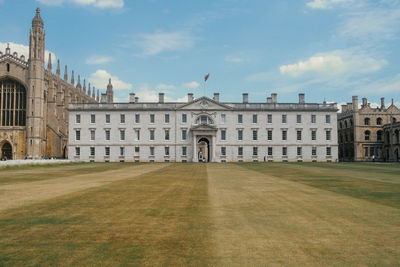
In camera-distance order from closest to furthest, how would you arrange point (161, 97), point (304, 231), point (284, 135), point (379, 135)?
1. point (304, 231)
2. point (284, 135)
3. point (161, 97)
4. point (379, 135)

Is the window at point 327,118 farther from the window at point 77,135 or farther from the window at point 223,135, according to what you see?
the window at point 77,135

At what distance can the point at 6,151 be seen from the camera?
207ft

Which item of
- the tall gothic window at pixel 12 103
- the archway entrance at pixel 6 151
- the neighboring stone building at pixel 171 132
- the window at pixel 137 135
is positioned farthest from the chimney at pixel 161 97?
the archway entrance at pixel 6 151

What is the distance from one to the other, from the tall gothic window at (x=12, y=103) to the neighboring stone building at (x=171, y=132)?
1029cm

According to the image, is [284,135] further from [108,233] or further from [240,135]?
[108,233]

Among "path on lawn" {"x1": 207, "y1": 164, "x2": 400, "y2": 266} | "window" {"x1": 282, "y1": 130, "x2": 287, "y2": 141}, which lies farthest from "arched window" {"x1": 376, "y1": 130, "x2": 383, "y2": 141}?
"path on lawn" {"x1": 207, "y1": 164, "x2": 400, "y2": 266}

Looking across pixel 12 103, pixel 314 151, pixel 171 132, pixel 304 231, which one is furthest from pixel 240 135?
pixel 304 231

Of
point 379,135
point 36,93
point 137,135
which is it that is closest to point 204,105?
point 137,135

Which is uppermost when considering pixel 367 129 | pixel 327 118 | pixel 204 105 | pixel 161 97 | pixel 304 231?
pixel 161 97

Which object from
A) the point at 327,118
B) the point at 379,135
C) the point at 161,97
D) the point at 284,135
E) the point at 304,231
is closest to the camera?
the point at 304,231

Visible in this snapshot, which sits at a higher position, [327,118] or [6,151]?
[327,118]

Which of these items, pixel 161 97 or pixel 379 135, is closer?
pixel 161 97

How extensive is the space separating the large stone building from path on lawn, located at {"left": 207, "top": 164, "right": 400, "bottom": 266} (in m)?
59.4

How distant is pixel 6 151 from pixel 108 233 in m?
67.4
